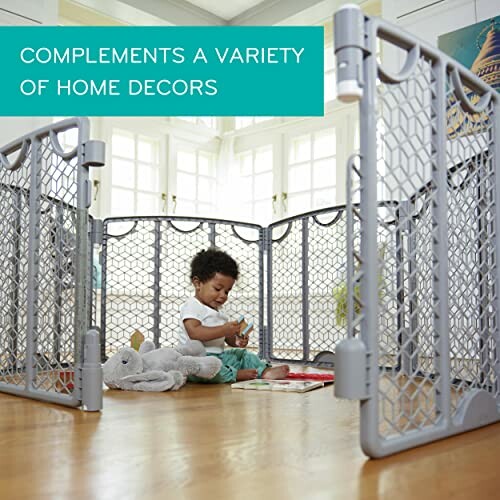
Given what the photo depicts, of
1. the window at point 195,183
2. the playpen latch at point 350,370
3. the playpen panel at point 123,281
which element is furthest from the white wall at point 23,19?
the playpen latch at point 350,370

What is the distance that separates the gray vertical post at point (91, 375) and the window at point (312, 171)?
10.2 feet

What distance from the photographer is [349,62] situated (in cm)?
107

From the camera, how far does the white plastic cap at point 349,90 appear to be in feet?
3.49

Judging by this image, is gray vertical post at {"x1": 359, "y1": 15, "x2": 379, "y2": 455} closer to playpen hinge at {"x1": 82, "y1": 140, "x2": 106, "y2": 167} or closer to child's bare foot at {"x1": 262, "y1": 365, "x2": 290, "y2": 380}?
playpen hinge at {"x1": 82, "y1": 140, "x2": 106, "y2": 167}

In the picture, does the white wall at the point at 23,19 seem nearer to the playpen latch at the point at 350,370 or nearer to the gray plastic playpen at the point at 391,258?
the gray plastic playpen at the point at 391,258

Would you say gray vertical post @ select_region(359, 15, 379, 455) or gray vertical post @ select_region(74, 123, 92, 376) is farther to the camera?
gray vertical post @ select_region(74, 123, 92, 376)

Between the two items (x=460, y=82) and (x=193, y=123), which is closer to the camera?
(x=460, y=82)

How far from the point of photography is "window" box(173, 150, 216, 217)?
5.05m

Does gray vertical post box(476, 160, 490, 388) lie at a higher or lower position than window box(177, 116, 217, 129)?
lower

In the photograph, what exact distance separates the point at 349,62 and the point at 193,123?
4200mm

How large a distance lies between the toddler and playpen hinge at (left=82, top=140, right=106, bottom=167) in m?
0.87

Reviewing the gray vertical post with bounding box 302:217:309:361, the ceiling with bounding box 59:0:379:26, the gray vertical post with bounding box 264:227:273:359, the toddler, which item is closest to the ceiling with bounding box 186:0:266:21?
the ceiling with bounding box 59:0:379:26

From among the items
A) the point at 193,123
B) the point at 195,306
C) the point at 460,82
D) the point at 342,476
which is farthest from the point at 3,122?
the point at 342,476

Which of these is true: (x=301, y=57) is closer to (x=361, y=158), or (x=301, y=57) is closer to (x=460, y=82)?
(x=460, y=82)
